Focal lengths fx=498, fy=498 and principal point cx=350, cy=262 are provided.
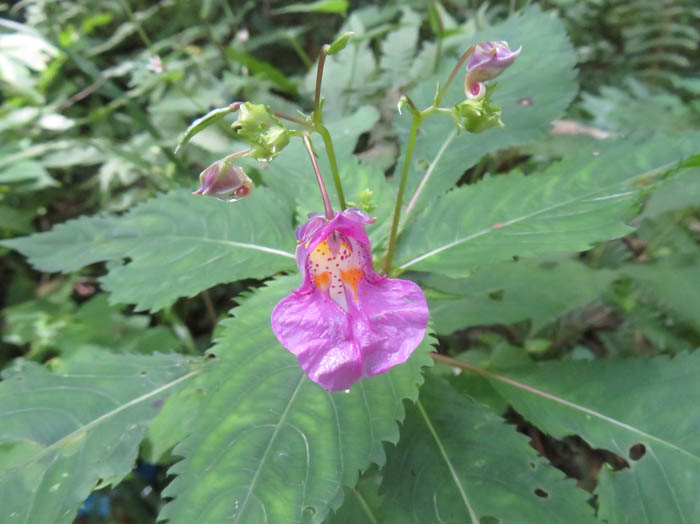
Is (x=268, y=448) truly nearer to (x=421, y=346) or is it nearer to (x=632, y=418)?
(x=421, y=346)

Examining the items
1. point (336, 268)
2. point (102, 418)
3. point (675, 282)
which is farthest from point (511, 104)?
point (102, 418)

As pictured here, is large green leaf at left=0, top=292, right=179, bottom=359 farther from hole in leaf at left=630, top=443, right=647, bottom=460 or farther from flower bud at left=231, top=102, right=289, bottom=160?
hole in leaf at left=630, top=443, right=647, bottom=460

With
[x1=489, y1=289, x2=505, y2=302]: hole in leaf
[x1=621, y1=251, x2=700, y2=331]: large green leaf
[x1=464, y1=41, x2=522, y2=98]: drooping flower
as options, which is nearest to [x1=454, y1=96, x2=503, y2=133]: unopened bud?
[x1=464, y1=41, x2=522, y2=98]: drooping flower

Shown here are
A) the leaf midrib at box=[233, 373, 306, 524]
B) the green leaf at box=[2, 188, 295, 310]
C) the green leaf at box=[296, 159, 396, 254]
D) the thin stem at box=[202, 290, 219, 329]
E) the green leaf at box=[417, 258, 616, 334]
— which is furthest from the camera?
the thin stem at box=[202, 290, 219, 329]

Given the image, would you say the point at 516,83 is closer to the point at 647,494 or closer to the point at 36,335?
the point at 647,494

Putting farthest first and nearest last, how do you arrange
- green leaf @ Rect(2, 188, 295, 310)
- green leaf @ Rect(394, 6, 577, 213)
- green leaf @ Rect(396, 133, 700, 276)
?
green leaf @ Rect(394, 6, 577, 213) < green leaf @ Rect(2, 188, 295, 310) < green leaf @ Rect(396, 133, 700, 276)

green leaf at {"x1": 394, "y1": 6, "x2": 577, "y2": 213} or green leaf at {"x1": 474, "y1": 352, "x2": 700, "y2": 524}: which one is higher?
green leaf at {"x1": 394, "y1": 6, "x2": 577, "y2": 213}
